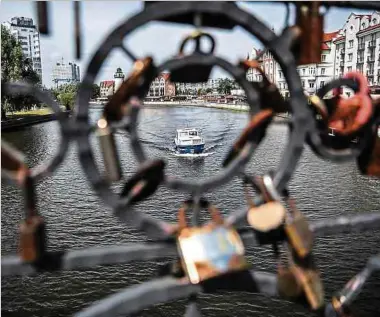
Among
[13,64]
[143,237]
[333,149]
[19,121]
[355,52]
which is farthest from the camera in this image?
[355,52]

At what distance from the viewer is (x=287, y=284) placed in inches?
86.9

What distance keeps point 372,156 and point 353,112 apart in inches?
13.9

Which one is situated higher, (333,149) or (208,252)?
(333,149)

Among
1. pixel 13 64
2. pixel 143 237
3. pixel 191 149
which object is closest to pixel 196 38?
pixel 143 237

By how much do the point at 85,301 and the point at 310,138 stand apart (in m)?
12.7

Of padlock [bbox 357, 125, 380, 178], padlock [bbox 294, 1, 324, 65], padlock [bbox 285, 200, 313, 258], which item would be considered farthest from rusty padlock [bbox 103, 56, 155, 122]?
padlock [bbox 357, 125, 380, 178]

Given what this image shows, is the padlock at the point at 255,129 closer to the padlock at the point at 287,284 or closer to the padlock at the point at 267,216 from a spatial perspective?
the padlock at the point at 267,216

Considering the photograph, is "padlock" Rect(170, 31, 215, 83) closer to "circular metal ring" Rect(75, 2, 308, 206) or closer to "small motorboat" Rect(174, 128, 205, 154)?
"circular metal ring" Rect(75, 2, 308, 206)

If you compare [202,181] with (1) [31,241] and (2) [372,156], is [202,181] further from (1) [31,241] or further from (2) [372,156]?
(2) [372,156]

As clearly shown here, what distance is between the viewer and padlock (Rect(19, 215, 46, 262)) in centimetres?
203

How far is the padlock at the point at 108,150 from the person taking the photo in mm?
2010

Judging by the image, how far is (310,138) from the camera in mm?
2318

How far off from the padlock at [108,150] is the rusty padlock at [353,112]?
54.1 inches

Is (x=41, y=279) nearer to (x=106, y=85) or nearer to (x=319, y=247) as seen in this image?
(x=319, y=247)
